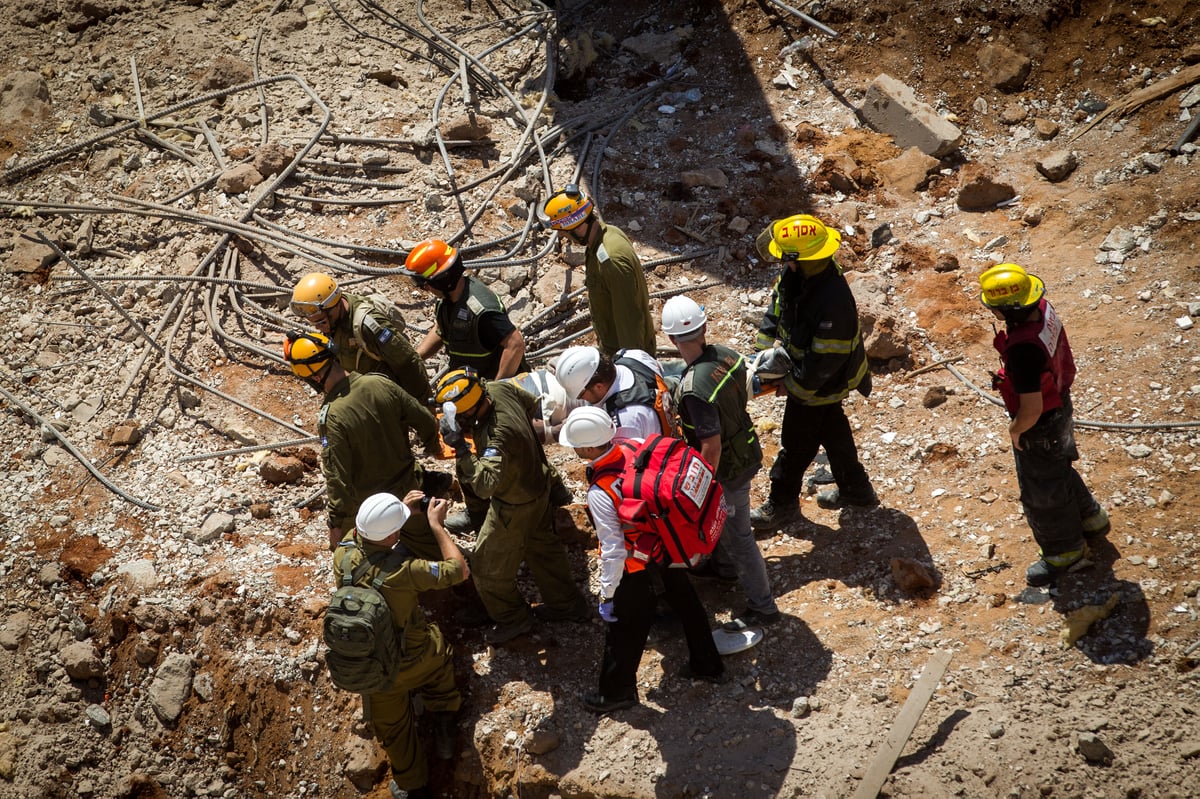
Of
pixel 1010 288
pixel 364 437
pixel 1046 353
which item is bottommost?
pixel 364 437

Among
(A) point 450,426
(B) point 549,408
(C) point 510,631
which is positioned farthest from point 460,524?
(A) point 450,426

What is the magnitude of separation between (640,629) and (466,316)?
217 centimetres

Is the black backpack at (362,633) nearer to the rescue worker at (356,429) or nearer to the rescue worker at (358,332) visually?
the rescue worker at (356,429)

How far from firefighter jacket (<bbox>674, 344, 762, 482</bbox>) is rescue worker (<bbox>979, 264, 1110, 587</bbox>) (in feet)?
4.05

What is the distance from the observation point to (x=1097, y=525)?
15.0 ft

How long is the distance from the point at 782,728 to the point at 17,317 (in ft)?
22.9

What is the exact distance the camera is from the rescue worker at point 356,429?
4773mm

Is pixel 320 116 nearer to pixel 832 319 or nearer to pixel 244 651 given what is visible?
pixel 244 651

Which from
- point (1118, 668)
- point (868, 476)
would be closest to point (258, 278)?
point (868, 476)

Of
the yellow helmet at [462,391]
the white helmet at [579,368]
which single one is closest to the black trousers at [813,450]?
the white helmet at [579,368]

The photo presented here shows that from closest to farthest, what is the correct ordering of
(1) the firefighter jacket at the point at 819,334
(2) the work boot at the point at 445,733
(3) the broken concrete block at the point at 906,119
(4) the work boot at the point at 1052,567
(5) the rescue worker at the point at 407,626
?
(5) the rescue worker at the point at 407,626
(4) the work boot at the point at 1052,567
(1) the firefighter jacket at the point at 819,334
(2) the work boot at the point at 445,733
(3) the broken concrete block at the point at 906,119

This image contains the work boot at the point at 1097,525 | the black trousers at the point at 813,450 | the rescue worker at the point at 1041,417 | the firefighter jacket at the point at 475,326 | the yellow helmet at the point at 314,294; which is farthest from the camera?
the firefighter jacket at the point at 475,326

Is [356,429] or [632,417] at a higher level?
[632,417]

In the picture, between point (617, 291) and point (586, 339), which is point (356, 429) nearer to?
point (617, 291)
